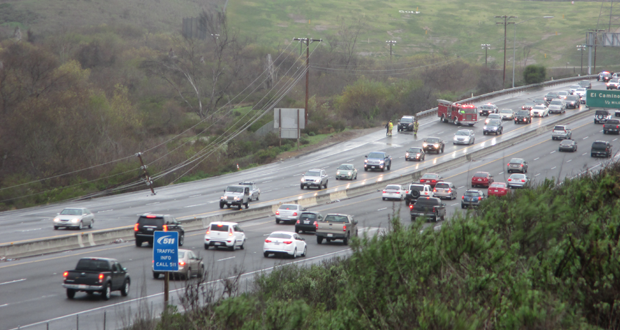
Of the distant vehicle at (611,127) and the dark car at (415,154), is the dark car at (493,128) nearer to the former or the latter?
the distant vehicle at (611,127)

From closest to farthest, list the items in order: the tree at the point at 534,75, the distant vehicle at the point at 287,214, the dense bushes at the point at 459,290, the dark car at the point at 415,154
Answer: the dense bushes at the point at 459,290 < the distant vehicle at the point at 287,214 < the dark car at the point at 415,154 < the tree at the point at 534,75

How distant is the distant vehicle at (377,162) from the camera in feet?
193

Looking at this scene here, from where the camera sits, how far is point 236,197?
43188 millimetres

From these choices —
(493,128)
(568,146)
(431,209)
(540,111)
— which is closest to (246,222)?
(431,209)

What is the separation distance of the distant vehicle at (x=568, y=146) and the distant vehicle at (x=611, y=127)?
10.0 metres

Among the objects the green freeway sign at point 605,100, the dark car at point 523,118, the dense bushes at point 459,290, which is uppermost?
the green freeway sign at point 605,100

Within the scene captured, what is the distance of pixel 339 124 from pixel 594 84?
153ft

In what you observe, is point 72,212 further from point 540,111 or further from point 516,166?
point 540,111

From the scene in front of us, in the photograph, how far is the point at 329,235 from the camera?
110 feet

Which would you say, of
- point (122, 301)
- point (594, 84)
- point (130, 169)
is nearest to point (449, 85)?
point (594, 84)

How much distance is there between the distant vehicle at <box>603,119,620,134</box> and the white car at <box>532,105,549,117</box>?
11.5 meters

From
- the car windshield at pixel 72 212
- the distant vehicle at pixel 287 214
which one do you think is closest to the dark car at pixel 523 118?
the distant vehicle at pixel 287 214

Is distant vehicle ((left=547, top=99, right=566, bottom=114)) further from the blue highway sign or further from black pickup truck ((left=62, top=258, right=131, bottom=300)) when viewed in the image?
the blue highway sign

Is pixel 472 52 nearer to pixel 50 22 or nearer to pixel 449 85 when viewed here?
pixel 449 85
